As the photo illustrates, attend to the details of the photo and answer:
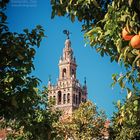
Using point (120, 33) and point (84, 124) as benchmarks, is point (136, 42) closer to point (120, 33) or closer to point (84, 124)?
point (120, 33)

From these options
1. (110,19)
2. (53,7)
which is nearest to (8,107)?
(53,7)

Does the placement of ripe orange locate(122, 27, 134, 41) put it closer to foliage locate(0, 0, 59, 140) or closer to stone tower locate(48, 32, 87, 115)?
foliage locate(0, 0, 59, 140)

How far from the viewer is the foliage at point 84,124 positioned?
187ft

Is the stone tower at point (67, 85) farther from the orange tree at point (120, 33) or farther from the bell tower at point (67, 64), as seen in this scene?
the orange tree at point (120, 33)

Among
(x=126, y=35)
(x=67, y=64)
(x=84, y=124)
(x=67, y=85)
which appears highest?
(x=67, y=64)

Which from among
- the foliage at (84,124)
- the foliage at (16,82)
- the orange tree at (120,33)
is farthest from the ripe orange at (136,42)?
the foliage at (84,124)

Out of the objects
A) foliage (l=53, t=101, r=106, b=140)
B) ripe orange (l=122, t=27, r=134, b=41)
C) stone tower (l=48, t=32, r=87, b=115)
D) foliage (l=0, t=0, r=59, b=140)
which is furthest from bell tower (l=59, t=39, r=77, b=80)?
ripe orange (l=122, t=27, r=134, b=41)

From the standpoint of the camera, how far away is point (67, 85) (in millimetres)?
164625

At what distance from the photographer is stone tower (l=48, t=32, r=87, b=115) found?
163m

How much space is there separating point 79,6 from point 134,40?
9.08 feet

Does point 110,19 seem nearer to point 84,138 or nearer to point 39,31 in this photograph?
point 39,31

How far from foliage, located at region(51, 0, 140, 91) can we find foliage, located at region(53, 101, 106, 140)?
4862 centimetres

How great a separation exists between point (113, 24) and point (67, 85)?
158440mm

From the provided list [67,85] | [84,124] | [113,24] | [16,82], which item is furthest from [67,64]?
[113,24]
